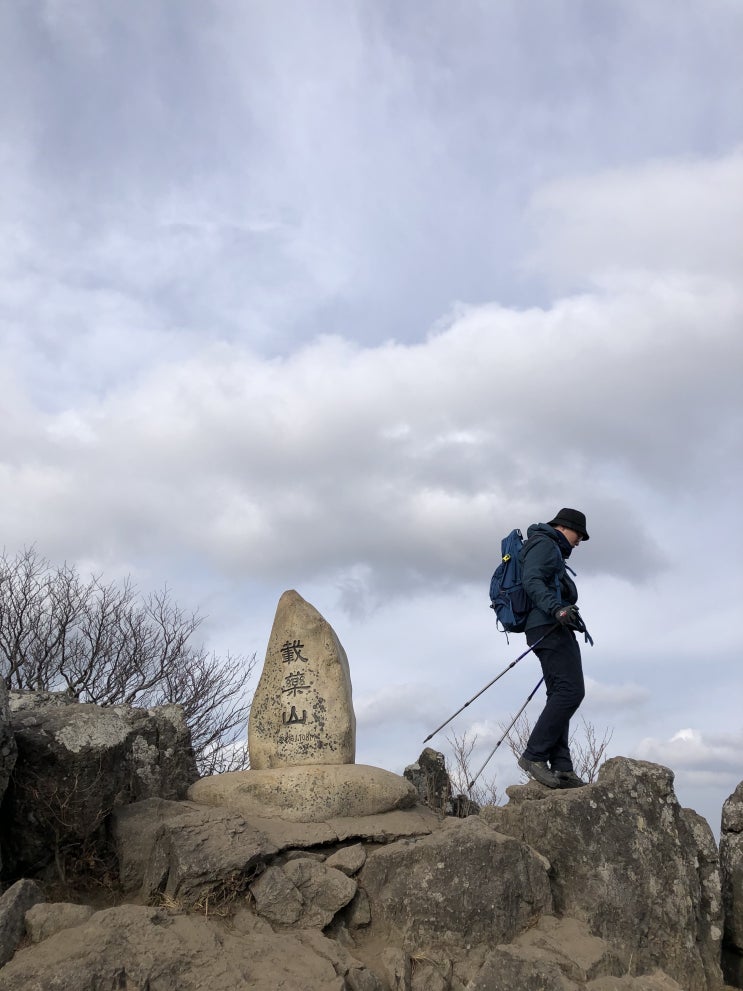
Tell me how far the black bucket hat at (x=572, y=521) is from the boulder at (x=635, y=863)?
222 cm

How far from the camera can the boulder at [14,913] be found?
237 inches

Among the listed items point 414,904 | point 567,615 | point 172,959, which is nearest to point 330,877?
point 414,904

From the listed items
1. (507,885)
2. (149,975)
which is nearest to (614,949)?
(507,885)

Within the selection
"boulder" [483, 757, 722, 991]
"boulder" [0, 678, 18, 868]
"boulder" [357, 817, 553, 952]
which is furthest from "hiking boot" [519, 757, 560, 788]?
"boulder" [0, 678, 18, 868]

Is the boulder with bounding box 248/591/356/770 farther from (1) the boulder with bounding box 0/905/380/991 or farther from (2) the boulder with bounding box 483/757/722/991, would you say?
(1) the boulder with bounding box 0/905/380/991

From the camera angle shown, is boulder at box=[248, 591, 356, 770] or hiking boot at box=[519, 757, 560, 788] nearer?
hiking boot at box=[519, 757, 560, 788]

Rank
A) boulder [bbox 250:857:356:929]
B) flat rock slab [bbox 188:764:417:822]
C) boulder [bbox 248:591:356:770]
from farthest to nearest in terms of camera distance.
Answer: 1. boulder [bbox 248:591:356:770]
2. flat rock slab [bbox 188:764:417:822]
3. boulder [bbox 250:857:356:929]

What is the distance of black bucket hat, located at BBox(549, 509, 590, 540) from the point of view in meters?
8.77

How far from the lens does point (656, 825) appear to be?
7285 millimetres

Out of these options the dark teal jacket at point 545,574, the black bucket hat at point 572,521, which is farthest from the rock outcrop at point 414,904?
the black bucket hat at point 572,521

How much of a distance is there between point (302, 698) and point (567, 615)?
261cm

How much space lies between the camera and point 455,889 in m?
6.70

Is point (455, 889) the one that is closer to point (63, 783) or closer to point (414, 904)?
point (414, 904)

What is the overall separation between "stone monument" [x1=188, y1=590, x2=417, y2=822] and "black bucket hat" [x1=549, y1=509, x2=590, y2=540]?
2462 mm
